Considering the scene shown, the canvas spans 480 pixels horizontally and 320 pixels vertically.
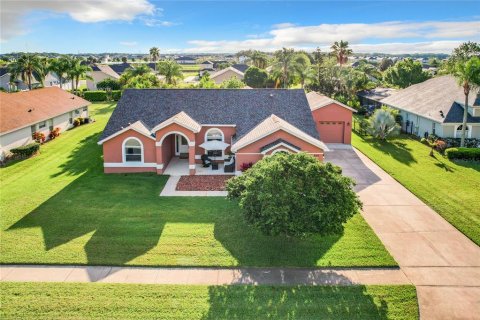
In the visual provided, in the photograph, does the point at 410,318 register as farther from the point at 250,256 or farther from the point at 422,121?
the point at 422,121

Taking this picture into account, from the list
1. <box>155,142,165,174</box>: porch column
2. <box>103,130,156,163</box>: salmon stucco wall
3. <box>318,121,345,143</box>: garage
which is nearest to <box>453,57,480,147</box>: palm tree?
<box>318,121,345,143</box>: garage

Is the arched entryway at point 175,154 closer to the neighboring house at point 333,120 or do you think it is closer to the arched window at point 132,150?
the arched window at point 132,150

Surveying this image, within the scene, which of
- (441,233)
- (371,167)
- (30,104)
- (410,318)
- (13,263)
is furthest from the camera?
(30,104)

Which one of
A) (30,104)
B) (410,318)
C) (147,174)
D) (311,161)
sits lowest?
(410,318)

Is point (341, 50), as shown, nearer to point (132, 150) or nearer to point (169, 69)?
point (169, 69)

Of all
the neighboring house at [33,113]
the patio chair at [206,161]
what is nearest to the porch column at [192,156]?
the patio chair at [206,161]

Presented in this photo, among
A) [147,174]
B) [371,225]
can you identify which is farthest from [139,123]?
[371,225]

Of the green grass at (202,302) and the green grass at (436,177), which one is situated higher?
the green grass at (436,177)
